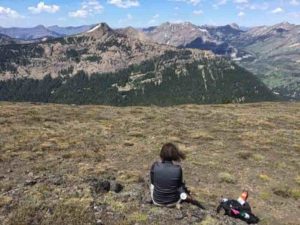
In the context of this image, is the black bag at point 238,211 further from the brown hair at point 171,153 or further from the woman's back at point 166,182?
the brown hair at point 171,153

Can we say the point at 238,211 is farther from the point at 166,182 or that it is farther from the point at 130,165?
the point at 130,165

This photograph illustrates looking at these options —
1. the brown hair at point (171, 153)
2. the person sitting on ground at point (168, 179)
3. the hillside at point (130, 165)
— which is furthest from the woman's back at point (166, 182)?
the hillside at point (130, 165)

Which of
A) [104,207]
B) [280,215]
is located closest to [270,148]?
[280,215]

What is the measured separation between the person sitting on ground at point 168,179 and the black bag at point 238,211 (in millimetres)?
1889

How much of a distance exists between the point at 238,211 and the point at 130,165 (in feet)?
32.2

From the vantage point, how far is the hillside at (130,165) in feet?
57.9

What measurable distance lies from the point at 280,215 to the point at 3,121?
2907 centimetres

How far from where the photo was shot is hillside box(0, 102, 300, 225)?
17.6m

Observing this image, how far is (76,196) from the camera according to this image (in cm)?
1894

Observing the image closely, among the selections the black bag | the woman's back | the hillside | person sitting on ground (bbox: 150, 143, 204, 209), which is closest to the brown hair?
person sitting on ground (bbox: 150, 143, 204, 209)

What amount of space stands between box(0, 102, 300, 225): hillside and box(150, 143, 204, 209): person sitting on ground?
0.51 metres

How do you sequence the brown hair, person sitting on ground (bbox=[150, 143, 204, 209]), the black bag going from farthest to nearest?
the black bag < person sitting on ground (bbox=[150, 143, 204, 209]) < the brown hair

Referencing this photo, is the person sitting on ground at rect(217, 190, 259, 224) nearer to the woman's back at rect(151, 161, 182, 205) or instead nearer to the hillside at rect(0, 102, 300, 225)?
the hillside at rect(0, 102, 300, 225)

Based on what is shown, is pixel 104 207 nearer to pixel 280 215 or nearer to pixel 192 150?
pixel 280 215
